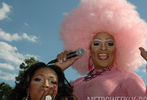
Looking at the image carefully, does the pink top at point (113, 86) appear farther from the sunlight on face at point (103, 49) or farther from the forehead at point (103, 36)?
the forehead at point (103, 36)

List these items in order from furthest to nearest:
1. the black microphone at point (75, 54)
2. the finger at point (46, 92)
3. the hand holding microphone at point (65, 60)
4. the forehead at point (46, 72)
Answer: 1. the hand holding microphone at point (65, 60)
2. the black microphone at point (75, 54)
3. the forehead at point (46, 72)
4. the finger at point (46, 92)

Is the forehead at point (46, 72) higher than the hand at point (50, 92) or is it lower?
higher

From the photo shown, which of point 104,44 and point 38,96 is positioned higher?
point 104,44

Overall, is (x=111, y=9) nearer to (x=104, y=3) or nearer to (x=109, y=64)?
(x=104, y=3)

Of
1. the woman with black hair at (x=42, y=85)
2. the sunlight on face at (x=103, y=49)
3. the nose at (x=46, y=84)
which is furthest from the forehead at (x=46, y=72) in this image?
the sunlight on face at (x=103, y=49)

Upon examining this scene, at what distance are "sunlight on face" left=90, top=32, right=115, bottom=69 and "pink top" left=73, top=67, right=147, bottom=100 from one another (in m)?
0.24

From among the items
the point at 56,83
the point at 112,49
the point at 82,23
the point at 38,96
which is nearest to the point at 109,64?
the point at 112,49

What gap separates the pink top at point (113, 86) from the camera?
3287 mm

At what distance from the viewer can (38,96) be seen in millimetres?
2908

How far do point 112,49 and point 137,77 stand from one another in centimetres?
64

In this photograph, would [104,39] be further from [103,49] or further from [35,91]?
[35,91]

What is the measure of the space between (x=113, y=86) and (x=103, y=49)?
0.65m

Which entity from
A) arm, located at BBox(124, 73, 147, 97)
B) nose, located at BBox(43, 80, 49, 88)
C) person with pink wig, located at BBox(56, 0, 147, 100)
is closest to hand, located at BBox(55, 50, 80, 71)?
person with pink wig, located at BBox(56, 0, 147, 100)

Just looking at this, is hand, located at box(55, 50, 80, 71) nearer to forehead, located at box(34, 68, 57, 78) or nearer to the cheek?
forehead, located at box(34, 68, 57, 78)
